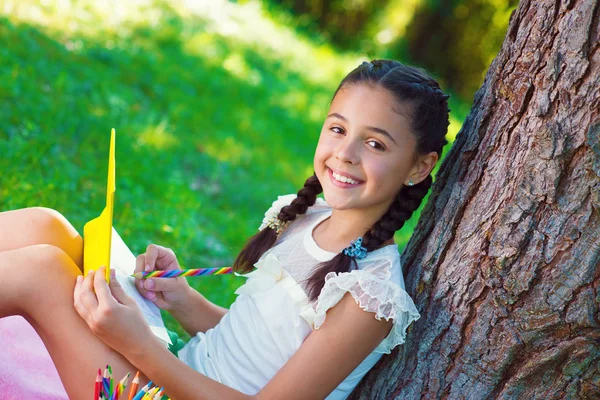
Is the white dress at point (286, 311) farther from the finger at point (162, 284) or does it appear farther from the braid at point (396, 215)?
the finger at point (162, 284)

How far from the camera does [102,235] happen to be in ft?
6.23

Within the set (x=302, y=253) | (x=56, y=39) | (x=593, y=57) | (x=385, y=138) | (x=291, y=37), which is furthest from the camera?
(x=291, y=37)

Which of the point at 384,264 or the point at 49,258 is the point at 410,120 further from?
the point at 49,258

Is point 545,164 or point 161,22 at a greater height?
point 161,22

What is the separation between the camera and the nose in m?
2.00

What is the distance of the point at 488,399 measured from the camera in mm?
1871

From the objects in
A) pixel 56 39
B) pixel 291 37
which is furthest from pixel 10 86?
pixel 291 37

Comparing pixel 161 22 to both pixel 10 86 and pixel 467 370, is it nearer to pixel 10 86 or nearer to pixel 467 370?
pixel 10 86

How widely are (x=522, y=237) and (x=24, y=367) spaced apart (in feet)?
A: 4.76

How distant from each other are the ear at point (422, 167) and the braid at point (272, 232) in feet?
1.30

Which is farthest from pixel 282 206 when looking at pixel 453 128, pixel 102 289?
pixel 453 128

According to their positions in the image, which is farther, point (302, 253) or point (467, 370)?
point (302, 253)

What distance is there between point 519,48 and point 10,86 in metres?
3.17

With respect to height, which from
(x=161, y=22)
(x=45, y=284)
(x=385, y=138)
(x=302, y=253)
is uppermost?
(x=161, y=22)
